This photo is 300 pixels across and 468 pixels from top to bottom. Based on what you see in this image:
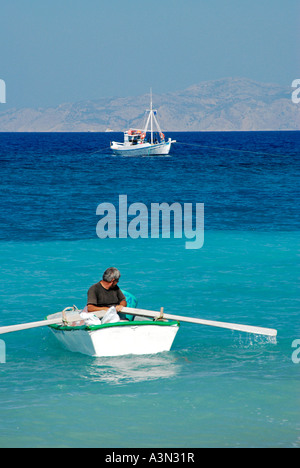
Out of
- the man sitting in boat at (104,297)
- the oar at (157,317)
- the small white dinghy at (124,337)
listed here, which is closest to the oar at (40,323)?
the oar at (157,317)

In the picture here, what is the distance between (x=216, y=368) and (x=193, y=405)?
1.80 meters

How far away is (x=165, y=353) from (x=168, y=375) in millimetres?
888

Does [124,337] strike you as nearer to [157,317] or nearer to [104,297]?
[157,317]

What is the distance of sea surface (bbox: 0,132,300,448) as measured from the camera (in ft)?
31.3

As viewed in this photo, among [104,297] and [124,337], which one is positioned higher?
[104,297]

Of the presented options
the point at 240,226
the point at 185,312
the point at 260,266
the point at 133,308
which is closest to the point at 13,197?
the point at 240,226

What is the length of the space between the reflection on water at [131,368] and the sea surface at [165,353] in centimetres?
2

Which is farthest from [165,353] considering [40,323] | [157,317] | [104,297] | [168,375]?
[40,323]

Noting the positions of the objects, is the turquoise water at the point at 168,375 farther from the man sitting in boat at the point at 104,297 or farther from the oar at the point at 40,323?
the man sitting in boat at the point at 104,297

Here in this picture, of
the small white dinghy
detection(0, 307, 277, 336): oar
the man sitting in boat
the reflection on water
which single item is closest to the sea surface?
the reflection on water

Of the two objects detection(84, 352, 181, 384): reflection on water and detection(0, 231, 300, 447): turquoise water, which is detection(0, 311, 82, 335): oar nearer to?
detection(0, 231, 300, 447): turquoise water

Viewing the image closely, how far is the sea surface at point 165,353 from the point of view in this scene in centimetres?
955

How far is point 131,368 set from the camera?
1183 cm
